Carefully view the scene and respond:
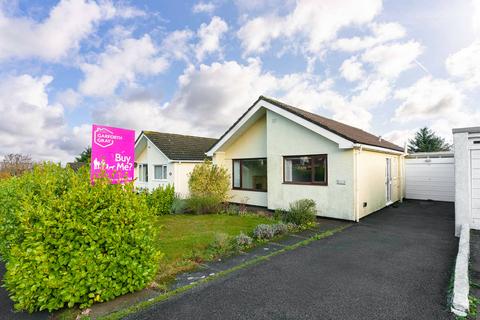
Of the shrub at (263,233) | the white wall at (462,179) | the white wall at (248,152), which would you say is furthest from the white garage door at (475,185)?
the white wall at (248,152)

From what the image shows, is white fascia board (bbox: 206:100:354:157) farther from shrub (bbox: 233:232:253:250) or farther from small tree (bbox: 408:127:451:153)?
small tree (bbox: 408:127:451:153)

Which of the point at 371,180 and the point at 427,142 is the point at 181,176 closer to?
the point at 371,180

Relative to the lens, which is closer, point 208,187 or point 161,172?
point 208,187

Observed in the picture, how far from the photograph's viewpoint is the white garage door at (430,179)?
45.5ft

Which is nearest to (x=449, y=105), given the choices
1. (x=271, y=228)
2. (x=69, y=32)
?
(x=271, y=228)

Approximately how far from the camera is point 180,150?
18297mm

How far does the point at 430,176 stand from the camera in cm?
1447

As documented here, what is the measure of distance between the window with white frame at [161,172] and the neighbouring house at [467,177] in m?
16.0

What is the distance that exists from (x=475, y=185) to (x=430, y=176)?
8.64m

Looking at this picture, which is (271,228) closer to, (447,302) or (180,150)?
(447,302)

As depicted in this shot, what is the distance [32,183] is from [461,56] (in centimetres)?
1540

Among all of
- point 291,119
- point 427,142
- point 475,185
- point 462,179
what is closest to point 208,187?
point 291,119

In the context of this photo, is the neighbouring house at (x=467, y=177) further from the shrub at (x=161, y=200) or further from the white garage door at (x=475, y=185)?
the shrub at (x=161, y=200)

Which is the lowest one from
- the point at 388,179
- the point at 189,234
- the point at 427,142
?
the point at 189,234
